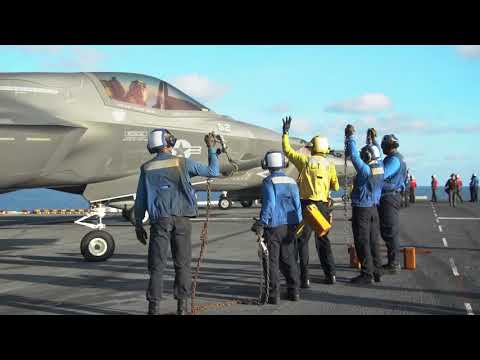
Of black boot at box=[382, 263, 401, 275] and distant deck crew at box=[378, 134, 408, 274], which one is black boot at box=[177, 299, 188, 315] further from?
distant deck crew at box=[378, 134, 408, 274]

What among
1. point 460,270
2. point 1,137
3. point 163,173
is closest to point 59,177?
point 1,137

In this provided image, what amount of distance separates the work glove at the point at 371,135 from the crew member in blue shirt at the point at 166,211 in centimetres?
404

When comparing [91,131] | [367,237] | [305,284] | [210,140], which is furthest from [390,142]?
[91,131]

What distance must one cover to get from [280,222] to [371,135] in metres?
3.02

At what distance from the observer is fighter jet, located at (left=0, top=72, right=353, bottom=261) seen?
11.1 m

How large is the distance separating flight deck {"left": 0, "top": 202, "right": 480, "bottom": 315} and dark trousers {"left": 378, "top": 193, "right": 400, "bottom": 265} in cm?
43

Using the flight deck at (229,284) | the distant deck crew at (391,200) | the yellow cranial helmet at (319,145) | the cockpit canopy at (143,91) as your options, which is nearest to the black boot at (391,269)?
the distant deck crew at (391,200)

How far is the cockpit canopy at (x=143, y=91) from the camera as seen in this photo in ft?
39.2

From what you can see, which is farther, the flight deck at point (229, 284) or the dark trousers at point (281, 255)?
the dark trousers at point (281, 255)

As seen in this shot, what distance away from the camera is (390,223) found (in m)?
A: 10.1

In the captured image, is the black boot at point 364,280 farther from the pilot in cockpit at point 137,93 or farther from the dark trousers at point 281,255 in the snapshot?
the pilot in cockpit at point 137,93

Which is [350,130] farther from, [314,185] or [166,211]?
[166,211]

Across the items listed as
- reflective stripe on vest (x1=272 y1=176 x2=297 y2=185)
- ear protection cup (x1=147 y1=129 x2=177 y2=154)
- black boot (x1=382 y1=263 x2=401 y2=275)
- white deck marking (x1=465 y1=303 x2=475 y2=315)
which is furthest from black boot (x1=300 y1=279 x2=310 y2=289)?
ear protection cup (x1=147 y1=129 x2=177 y2=154)
